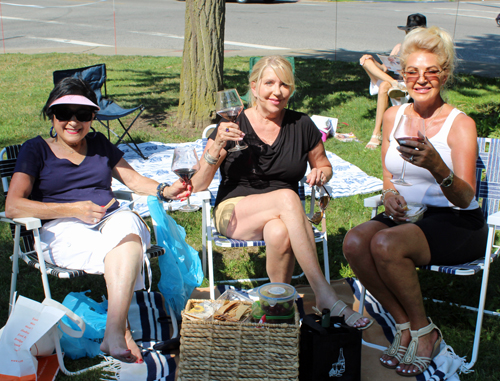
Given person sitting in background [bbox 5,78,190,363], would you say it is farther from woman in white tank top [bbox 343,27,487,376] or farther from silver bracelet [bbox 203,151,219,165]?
woman in white tank top [bbox 343,27,487,376]

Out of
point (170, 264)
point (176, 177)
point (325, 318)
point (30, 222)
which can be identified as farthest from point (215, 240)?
point (176, 177)

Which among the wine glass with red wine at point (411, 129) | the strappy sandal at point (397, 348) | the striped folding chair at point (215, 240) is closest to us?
the wine glass with red wine at point (411, 129)

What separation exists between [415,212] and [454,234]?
9.1 inches

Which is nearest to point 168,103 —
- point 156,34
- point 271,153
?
point 271,153

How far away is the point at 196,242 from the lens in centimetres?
404

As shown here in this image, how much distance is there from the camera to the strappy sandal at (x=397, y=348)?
2568mm

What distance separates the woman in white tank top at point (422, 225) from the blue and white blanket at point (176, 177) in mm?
1707

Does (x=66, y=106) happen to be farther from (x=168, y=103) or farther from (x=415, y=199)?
(x=168, y=103)

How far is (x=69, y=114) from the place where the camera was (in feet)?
9.04

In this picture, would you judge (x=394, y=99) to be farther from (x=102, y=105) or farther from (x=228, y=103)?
(x=228, y=103)

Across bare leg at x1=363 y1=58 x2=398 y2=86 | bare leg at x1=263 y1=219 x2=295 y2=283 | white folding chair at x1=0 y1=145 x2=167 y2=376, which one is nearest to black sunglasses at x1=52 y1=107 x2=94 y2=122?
white folding chair at x1=0 y1=145 x2=167 y2=376

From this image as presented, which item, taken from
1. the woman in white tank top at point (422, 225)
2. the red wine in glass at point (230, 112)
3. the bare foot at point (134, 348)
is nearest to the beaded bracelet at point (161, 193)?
the red wine in glass at point (230, 112)

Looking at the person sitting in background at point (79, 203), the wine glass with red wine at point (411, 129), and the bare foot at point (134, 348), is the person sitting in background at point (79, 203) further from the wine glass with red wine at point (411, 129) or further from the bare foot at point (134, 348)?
the wine glass with red wine at point (411, 129)

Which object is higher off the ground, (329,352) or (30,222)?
(30,222)
